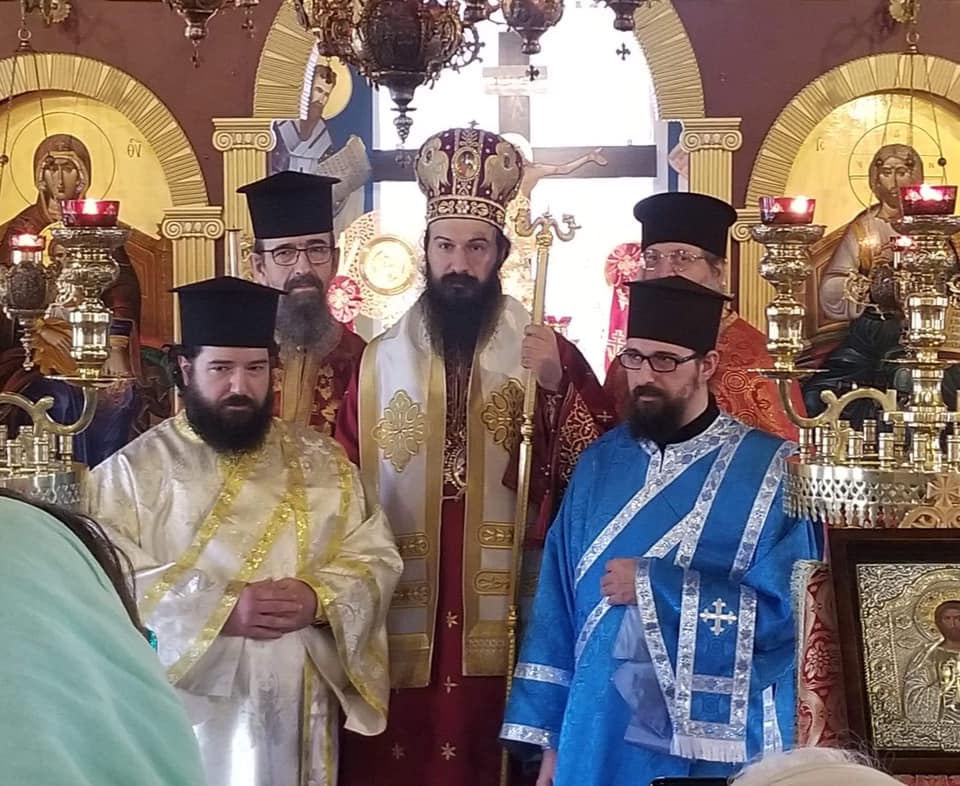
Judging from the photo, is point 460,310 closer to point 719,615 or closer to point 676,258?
point 676,258

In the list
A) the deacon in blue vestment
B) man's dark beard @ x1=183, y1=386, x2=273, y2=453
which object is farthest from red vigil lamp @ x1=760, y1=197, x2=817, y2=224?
man's dark beard @ x1=183, y1=386, x2=273, y2=453

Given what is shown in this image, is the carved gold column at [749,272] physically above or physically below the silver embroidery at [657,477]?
above

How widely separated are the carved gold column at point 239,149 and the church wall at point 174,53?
8cm

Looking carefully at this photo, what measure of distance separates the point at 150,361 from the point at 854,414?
3.79 metres

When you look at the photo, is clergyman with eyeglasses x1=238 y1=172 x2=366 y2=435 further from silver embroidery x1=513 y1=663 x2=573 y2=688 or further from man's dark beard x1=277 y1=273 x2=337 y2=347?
silver embroidery x1=513 y1=663 x2=573 y2=688

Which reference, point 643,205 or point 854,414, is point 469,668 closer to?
point 643,205

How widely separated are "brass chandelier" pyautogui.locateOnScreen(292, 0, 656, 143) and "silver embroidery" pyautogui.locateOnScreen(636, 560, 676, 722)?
140cm

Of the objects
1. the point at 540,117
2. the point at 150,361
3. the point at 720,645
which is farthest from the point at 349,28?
the point at 540,117

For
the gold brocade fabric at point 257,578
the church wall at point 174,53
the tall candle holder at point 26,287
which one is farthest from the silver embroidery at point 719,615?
the church wall at point 174,53

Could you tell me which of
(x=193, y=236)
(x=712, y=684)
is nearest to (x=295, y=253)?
(x=712, y=684)

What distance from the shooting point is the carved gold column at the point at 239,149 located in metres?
7.84

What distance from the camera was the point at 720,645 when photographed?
3709 millimetres

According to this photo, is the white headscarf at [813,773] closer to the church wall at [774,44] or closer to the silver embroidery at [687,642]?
the silver embroidery at [687,642]

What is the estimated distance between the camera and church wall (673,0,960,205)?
7789 millimetres
